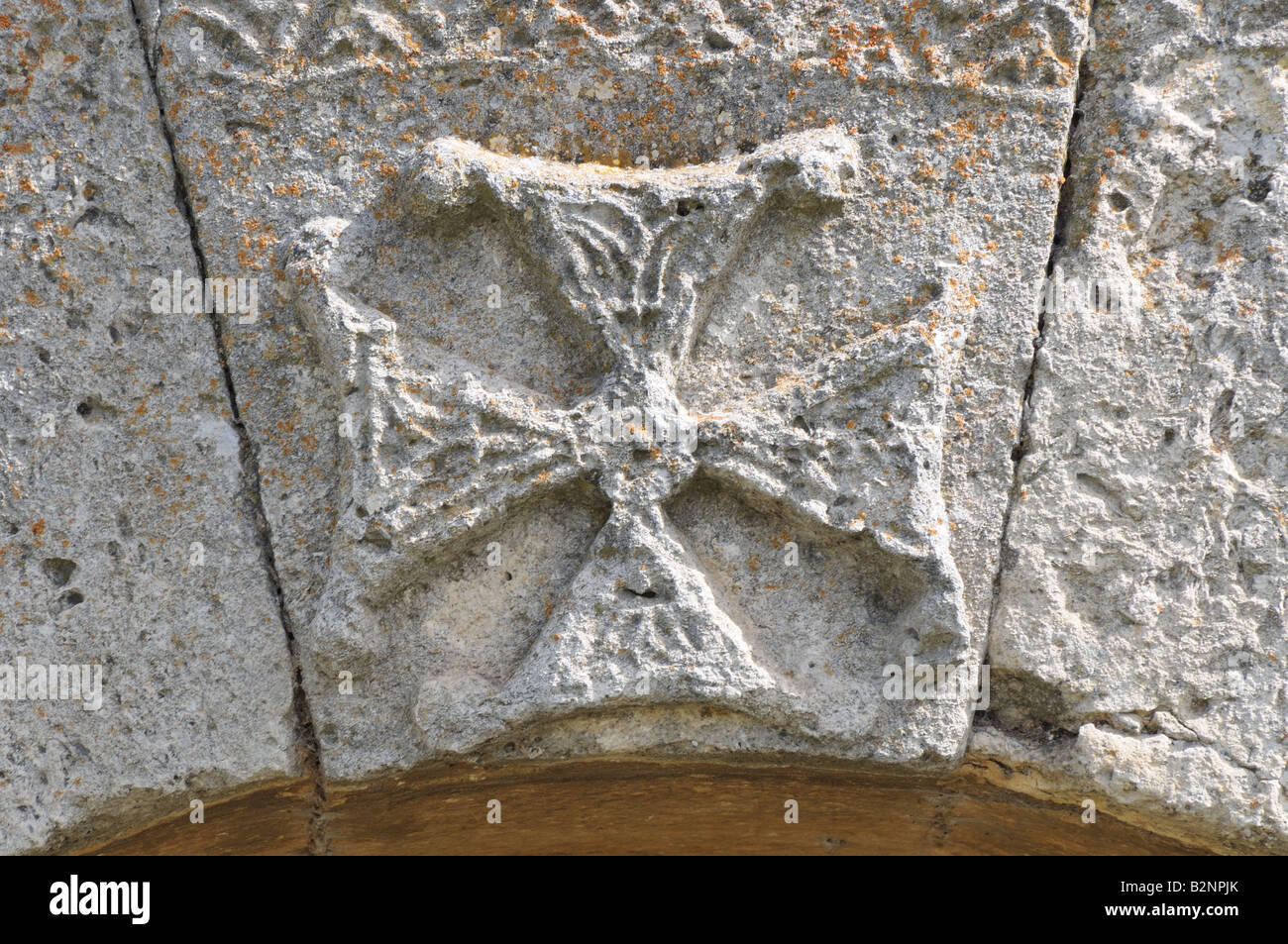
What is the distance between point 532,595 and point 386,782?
44 centimetres

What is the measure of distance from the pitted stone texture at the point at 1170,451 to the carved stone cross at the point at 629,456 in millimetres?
242

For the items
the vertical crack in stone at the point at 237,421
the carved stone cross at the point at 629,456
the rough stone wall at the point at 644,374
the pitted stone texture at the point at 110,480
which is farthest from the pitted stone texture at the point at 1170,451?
the pitted stone texture at the point at 110,480

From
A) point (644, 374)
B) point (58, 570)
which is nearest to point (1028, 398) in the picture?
point (644, 374)

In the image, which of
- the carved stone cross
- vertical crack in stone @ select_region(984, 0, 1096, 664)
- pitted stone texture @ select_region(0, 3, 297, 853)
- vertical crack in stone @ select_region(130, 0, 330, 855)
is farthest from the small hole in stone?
vertical crack in stone @ select_region(984, 0, 1096, 664)

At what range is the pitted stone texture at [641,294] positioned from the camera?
2182 millimetres

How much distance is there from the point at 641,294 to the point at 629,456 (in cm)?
28

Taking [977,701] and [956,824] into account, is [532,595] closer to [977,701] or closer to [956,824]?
[977,701]

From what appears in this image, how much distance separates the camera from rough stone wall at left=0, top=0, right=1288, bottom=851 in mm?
2188

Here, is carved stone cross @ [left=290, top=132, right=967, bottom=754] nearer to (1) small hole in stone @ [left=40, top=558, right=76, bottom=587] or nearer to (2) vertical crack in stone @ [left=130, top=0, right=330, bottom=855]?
(2) vertical crack in stone @ [left=130, top=0, right=330, bottom=855]

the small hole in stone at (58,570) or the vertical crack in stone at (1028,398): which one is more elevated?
the vertical crack in stone at (1028,398)

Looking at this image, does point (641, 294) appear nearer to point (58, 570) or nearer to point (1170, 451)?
point (1170, 451)

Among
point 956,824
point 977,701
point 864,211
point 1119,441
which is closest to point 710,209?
point 864,211

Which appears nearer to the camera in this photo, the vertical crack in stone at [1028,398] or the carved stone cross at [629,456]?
the carved stone cross at [629,456]

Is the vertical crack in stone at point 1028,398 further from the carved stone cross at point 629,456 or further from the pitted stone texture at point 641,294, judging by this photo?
the carved stone cross at point 629,456
